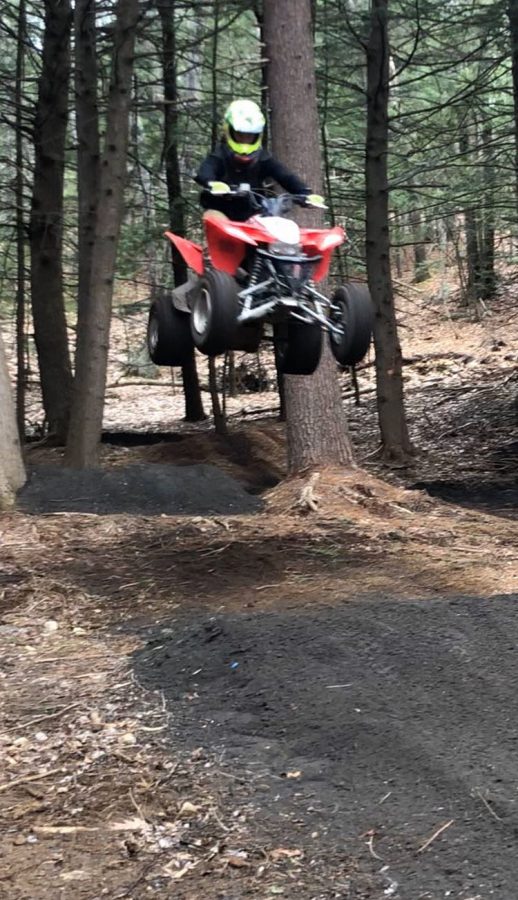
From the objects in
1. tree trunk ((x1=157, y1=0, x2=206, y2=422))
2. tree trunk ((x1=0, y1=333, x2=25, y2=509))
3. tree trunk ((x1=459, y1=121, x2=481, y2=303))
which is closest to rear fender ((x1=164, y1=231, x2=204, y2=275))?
tree trunk ((x1=0, y1=333, x2=25, y2=509))

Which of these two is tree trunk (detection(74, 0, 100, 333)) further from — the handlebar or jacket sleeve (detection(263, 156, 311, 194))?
the handlebar

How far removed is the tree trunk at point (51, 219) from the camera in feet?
40.0

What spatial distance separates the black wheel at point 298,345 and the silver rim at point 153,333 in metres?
0.82

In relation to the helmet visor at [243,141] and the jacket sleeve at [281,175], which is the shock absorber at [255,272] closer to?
the helmet visor at [243,141]

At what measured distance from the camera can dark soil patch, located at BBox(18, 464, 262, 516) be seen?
836 cm

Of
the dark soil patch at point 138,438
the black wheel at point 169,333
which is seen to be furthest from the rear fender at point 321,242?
the dark soil patch at point 138,438

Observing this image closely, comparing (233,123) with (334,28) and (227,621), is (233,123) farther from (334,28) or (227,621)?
(334,28)

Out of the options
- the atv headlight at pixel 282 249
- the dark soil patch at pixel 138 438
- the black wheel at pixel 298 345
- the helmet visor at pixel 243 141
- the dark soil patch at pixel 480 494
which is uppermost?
the helmet visor at pixel 243 141

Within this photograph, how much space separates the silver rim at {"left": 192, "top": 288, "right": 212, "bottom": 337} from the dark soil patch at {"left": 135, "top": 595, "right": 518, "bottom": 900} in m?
1.77

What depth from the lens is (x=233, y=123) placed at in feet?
18.0

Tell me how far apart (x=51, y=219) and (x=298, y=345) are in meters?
7.67

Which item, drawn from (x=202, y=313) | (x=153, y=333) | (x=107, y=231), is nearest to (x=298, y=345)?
(x=202, y=313)

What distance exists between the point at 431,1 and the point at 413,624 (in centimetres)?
1018

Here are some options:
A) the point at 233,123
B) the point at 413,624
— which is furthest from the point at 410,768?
the point at 233,123
